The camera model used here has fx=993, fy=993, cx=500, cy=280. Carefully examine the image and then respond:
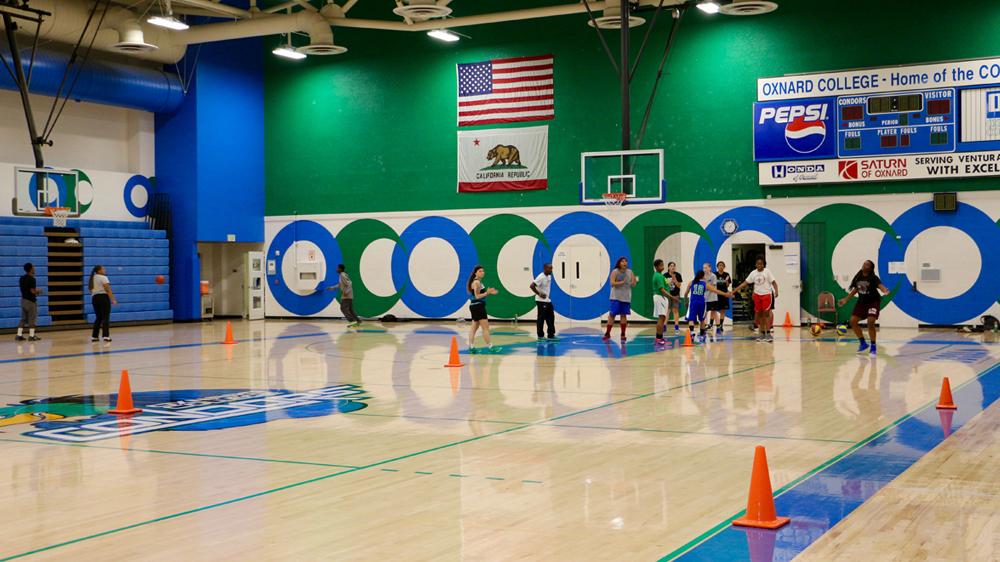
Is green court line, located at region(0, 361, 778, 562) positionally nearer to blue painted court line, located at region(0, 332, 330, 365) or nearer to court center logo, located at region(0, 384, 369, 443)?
court center logo, located at region(0, 384, 369, 443)

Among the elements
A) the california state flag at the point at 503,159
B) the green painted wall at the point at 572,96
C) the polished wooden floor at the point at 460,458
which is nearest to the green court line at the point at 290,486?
the polished wooden floor at the point at 460,458

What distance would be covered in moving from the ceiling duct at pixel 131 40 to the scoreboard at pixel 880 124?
17.4 m

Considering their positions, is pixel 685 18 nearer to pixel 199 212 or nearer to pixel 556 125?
pixel 556 125

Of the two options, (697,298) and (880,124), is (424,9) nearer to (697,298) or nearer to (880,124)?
(697,298)

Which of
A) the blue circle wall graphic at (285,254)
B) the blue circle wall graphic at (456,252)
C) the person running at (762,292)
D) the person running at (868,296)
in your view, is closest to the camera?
the person running at (868,296)

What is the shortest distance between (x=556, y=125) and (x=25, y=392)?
20223 millimetres

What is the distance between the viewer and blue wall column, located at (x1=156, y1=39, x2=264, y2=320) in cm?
3353

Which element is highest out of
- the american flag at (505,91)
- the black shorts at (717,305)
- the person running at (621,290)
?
the american flag at (505,91)

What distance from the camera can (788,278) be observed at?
1125 inches

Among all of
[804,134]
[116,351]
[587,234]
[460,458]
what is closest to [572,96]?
[587,234]

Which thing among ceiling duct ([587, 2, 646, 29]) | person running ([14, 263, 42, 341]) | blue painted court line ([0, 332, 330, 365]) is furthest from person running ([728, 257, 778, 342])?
person running ([14, 263, 42, 341])

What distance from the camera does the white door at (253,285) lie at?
118 ft

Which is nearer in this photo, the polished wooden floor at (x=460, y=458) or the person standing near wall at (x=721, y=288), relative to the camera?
the polished wooden floor at (x=460, y=458)

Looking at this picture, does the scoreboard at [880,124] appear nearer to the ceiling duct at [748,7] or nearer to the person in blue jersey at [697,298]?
the ceiling duct at [748,7]
